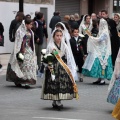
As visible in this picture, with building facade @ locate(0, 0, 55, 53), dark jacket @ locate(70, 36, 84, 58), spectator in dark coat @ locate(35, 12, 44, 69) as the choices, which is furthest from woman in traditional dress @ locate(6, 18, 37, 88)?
building facade @ locate(0, 0, 55, 53)

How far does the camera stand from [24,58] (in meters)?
13.9

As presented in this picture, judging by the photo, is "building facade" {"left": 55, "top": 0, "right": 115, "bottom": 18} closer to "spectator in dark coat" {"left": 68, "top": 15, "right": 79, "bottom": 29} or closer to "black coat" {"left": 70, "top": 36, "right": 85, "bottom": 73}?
"spectator in dark coat" {"left": 68, "top": 15, "right": 79, "bottom": 29}

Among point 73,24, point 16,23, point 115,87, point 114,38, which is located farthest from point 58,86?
point 73,24

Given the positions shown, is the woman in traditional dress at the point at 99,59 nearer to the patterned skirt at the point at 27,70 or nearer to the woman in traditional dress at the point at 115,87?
the patterned skirt at the point at 27,70

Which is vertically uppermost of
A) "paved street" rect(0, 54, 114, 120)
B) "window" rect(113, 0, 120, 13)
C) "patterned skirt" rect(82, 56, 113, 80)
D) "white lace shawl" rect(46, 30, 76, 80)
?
"window" rect(113, 0, 120, 13)

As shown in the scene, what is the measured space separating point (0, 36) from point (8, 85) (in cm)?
314

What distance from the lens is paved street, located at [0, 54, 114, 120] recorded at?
999cm

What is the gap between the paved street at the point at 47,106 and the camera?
9.99 meters

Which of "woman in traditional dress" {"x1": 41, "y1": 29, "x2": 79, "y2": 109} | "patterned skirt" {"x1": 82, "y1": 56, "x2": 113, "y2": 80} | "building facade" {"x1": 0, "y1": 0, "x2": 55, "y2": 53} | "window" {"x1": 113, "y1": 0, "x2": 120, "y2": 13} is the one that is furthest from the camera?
"window" {"x1": 113, "y1": 0, "x2": 120, "y2": 13}

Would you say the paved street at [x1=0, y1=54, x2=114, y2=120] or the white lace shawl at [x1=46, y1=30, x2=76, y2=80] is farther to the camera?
the white lace shawl at [x1=46, y1=30, x2=76, y2=80]

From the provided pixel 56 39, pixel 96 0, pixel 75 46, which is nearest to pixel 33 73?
pixel 75 46

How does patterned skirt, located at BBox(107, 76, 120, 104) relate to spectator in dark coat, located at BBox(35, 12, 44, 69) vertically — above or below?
below

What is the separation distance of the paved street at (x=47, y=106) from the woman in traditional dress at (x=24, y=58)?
23 cm

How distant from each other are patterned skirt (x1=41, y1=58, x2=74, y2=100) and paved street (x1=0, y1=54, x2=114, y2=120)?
0.89ft
